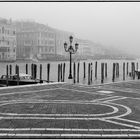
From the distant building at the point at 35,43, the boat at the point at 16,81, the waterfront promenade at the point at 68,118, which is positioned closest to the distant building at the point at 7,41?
the distant building at the point at 35,43

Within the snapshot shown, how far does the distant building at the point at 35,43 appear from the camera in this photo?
400ft

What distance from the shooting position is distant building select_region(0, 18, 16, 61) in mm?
98200

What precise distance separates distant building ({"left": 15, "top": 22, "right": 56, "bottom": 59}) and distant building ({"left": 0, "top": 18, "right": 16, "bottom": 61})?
15.7m

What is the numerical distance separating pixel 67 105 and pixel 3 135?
4.53m

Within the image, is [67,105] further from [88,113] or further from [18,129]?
[18,129]

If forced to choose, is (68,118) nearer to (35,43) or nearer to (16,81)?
(16,81)

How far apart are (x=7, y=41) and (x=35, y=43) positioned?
84.0 ft

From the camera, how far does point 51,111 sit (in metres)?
9.92

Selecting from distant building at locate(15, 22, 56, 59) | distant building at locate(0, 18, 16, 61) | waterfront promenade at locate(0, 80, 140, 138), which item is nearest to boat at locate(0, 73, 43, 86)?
waterfront promenade at locate(0, 80, 140, 138)

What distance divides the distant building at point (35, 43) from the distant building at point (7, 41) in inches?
618

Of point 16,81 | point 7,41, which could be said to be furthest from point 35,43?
point 16,81

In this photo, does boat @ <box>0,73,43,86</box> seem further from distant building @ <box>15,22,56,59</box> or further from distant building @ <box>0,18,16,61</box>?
distant building @ <box>15,22,56,59</box>

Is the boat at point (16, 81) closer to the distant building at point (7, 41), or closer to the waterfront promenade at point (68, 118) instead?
the waterfront promenade at point (68, 118)

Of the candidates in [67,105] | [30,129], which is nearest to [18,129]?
[30,129]
